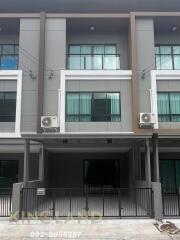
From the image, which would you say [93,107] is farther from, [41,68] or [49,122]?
[41,68]

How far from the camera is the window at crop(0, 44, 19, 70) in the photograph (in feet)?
58.5

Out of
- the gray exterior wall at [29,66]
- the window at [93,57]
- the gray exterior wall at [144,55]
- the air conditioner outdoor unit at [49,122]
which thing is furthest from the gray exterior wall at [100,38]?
the air conditioner outdoor unit at [49,122]

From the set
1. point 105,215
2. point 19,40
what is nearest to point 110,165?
point 105,215

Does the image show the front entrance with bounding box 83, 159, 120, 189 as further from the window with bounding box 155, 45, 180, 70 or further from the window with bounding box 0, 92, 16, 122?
the window with bounding box 155, 45, 180, 70

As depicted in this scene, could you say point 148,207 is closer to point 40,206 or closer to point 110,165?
point 40,206

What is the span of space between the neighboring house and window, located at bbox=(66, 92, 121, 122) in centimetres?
6

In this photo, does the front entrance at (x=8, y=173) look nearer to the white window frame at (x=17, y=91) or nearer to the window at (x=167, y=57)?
the white window frame at (x=17, y=91)

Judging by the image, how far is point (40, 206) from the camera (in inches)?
541

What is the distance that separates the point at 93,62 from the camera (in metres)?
18.0

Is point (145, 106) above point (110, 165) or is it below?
above

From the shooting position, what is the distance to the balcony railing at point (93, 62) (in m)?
17.8

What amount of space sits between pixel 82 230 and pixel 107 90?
8925 millimetres

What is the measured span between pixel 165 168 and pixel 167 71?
20.6ft

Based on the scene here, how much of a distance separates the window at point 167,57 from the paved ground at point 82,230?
392 inches
